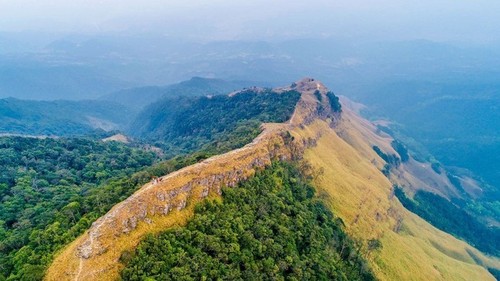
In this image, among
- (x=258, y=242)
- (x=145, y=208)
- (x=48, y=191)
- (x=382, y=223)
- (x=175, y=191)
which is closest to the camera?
(x=145, y=208)

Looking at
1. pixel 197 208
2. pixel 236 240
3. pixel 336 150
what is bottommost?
pixel 336 150

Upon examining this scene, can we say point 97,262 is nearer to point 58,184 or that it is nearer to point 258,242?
point 258,242

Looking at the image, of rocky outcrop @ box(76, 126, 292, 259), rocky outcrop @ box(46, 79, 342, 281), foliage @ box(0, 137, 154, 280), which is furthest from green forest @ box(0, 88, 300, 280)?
rocky outcrop @ box(76, 126, 292, 259)

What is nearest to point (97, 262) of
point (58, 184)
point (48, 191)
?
point (48, 191)

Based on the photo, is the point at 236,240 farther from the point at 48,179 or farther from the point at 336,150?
the point at 336,150

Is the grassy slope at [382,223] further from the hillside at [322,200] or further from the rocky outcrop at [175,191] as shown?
the rocky outcrop at [175,191]

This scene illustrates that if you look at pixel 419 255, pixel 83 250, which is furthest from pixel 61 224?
pixel 419 255

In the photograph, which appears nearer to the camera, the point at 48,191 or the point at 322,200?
the point at 48,191
